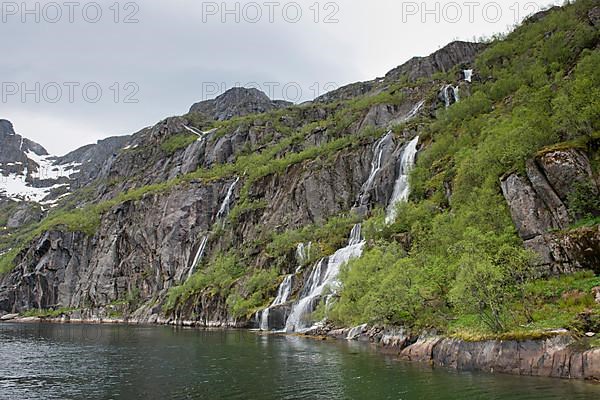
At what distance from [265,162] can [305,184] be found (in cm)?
3508

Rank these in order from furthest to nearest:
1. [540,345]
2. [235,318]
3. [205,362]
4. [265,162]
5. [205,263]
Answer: [265,162] → [205,263] → [235,318] → [205,362] → [540,345]

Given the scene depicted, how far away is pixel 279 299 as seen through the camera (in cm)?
8081

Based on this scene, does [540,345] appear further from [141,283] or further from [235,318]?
[141,283]

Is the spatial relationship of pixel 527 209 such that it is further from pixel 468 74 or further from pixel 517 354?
pixel 468 74

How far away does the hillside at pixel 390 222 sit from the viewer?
122 ft

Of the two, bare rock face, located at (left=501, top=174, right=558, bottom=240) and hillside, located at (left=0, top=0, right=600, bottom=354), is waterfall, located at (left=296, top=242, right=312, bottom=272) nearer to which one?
hillside, located at (left=0, top=0, right=600, bottom=354)

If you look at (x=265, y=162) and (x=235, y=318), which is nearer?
(x=235, y=318)

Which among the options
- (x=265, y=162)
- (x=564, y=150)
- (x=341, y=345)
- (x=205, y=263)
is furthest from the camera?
(x=265, y=162)

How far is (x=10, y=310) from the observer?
161 metres

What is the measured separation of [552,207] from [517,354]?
17515mm

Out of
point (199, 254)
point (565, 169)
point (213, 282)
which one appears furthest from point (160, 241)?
point (565, 169)

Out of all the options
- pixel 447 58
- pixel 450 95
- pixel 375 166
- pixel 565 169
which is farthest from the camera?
pixel 447 58

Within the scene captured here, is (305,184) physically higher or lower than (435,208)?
higher

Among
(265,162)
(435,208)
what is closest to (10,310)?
(265,162)
